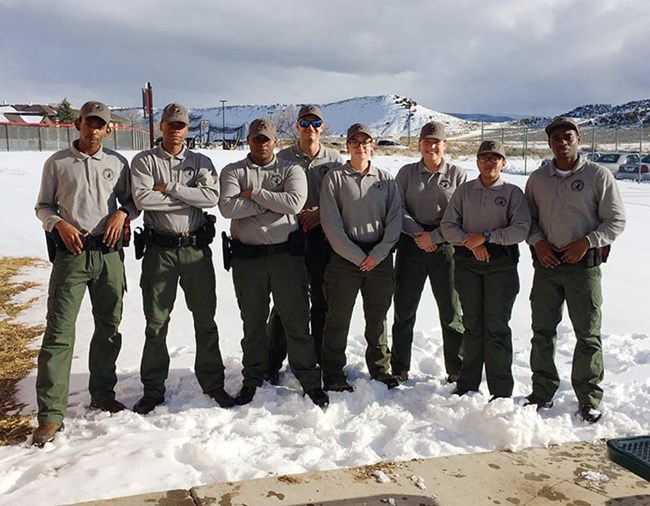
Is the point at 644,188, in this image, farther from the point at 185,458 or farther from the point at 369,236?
the point at 185,458

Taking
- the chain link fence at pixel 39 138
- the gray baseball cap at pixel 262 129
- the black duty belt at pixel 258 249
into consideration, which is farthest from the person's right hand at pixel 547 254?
the chain link fence at pixel 39 138

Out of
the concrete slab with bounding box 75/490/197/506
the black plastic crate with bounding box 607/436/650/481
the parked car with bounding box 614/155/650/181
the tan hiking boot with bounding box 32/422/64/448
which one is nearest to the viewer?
the black plastic crate with bounding box 607/436/650/481

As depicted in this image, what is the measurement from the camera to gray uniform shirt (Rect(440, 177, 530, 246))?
4.20m

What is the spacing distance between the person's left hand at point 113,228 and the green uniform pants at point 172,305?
0.25 meters

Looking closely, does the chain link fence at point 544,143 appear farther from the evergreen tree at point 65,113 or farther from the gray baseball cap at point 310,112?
the evergreen tree at point 65,113

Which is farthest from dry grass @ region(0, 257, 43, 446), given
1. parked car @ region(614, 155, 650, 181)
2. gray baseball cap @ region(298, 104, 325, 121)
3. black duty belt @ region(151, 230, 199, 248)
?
parked car @ region(614, 155, 650, 181)

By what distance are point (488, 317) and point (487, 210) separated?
74 centimetres

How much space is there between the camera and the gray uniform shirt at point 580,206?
3994mm

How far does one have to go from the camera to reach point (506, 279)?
166 inches

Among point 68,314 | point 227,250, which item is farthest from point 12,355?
point 227,250

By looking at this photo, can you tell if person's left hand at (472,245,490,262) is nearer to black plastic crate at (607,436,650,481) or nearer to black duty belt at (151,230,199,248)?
black plastic crate at (607,436,650,481)

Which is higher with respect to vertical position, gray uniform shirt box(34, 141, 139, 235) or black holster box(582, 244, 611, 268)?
gray uniform shirt box(34, 141, 139, 235)

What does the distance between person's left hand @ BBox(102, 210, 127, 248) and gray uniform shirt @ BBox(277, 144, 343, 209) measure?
1283 millimetres

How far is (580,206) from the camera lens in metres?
4.07
